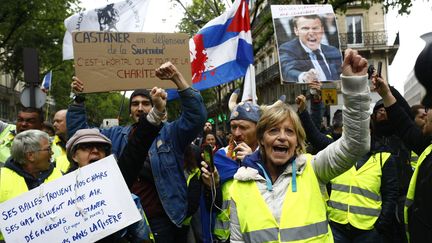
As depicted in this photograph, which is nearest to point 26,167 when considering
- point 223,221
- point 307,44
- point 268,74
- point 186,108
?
point 186,108

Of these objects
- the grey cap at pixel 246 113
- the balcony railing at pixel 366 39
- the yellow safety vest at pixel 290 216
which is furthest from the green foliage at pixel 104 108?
the yellow safety vest at pixel 290 216

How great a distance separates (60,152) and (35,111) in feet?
1.90

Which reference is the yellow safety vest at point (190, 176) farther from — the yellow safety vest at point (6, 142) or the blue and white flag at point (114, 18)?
the blue and white flag at point (114, 18)

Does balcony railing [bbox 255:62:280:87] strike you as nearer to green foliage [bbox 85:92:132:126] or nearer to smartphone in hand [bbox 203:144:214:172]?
green foliage [bbox 85:92:132:126]

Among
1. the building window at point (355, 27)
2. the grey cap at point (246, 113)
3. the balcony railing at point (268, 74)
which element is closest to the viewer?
the grey cap at point (246, 113)

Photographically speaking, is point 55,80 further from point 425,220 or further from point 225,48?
point 425,220

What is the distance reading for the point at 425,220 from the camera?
2305 mm

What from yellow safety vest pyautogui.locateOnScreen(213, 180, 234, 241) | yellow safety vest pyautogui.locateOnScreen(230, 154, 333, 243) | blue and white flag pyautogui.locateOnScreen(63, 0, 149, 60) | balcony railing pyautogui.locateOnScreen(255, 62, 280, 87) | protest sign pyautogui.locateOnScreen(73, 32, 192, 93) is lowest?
yellow safety vest pyautogui.locateOnScreen(213, 180, 234, 241)

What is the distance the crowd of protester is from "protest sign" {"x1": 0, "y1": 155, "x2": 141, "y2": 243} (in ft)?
0.60

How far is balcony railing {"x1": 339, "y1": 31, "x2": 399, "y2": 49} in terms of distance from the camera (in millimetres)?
36875

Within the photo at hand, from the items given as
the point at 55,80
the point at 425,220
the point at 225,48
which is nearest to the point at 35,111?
the point at 225,48

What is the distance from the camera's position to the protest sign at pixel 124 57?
180 inches

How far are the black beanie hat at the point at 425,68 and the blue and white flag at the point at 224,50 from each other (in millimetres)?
4232

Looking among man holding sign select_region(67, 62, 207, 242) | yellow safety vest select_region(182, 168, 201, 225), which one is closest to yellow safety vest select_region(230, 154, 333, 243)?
man holding sign select_region(67, 62, 207, 242)
